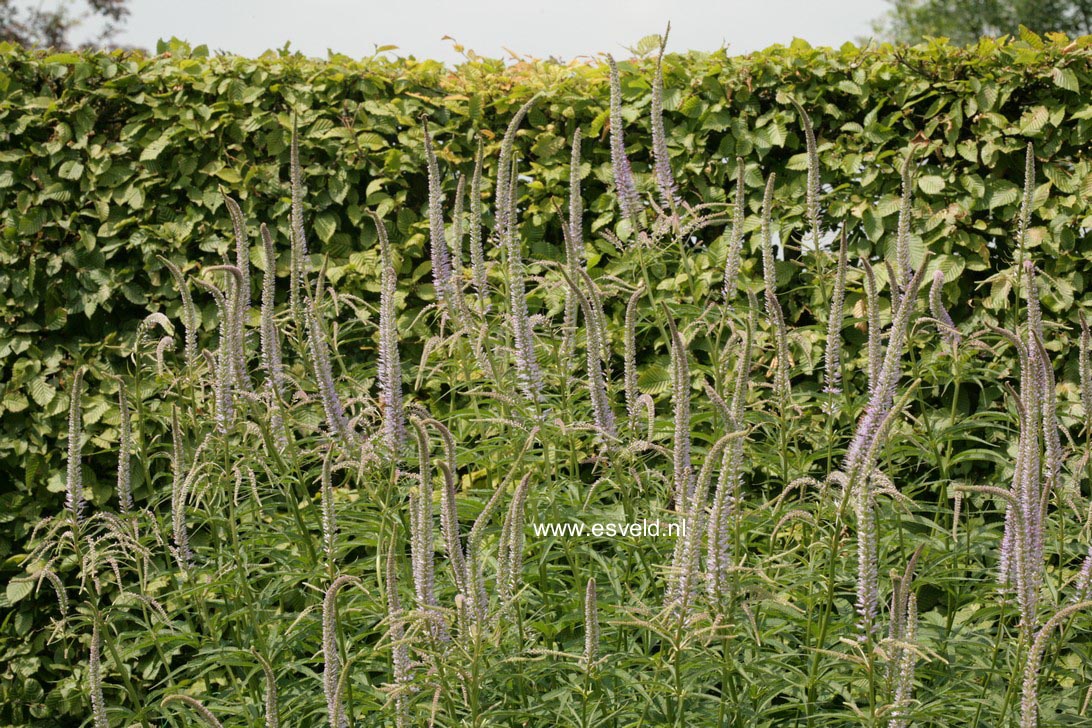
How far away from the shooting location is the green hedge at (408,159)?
5.89 metres

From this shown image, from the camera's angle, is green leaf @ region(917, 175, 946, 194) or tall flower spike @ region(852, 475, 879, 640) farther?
green leaf @ region(917, 175, 946, 194)

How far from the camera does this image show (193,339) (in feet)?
14.4

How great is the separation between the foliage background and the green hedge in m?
0.01

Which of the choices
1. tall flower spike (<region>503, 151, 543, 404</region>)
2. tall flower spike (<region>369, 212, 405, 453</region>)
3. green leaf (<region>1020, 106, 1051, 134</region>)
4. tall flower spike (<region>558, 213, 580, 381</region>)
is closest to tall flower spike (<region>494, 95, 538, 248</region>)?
tall flower spike (<region>503, 151, 543, 404</region>)

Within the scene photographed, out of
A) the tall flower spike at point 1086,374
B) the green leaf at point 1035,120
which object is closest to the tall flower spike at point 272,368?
the tall flower spike at point 1086,374

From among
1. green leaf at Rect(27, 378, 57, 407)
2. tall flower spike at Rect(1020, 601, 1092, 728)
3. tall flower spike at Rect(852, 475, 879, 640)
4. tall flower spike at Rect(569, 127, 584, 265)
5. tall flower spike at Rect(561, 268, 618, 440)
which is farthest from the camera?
green leaf at Rect(27, 378, 57, 407)

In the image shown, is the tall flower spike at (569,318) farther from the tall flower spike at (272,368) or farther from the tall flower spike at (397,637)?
the tall flower spike at (397,637)

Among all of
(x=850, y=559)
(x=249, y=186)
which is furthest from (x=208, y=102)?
(x=850, y=559)

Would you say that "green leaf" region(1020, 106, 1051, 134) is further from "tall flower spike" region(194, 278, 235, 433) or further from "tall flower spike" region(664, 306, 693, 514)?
"tall flower spike" region(194, 278, 235, 433)

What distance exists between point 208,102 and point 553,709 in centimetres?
490

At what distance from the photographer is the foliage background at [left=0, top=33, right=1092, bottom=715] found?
589 centimetres

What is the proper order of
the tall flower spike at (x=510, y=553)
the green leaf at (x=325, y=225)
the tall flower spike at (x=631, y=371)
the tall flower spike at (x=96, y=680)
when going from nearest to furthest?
1. the tall flower spike at (x=510, y=553)
2. the tall flower spike at (x=96, y=680)
3. the tall flower spike at (x=631, y=371)
4. the green leaf at (x=325, y=225)

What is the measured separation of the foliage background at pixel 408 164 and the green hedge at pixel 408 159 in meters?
0.01

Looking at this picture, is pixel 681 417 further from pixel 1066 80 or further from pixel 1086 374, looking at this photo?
pixel 1066 80
